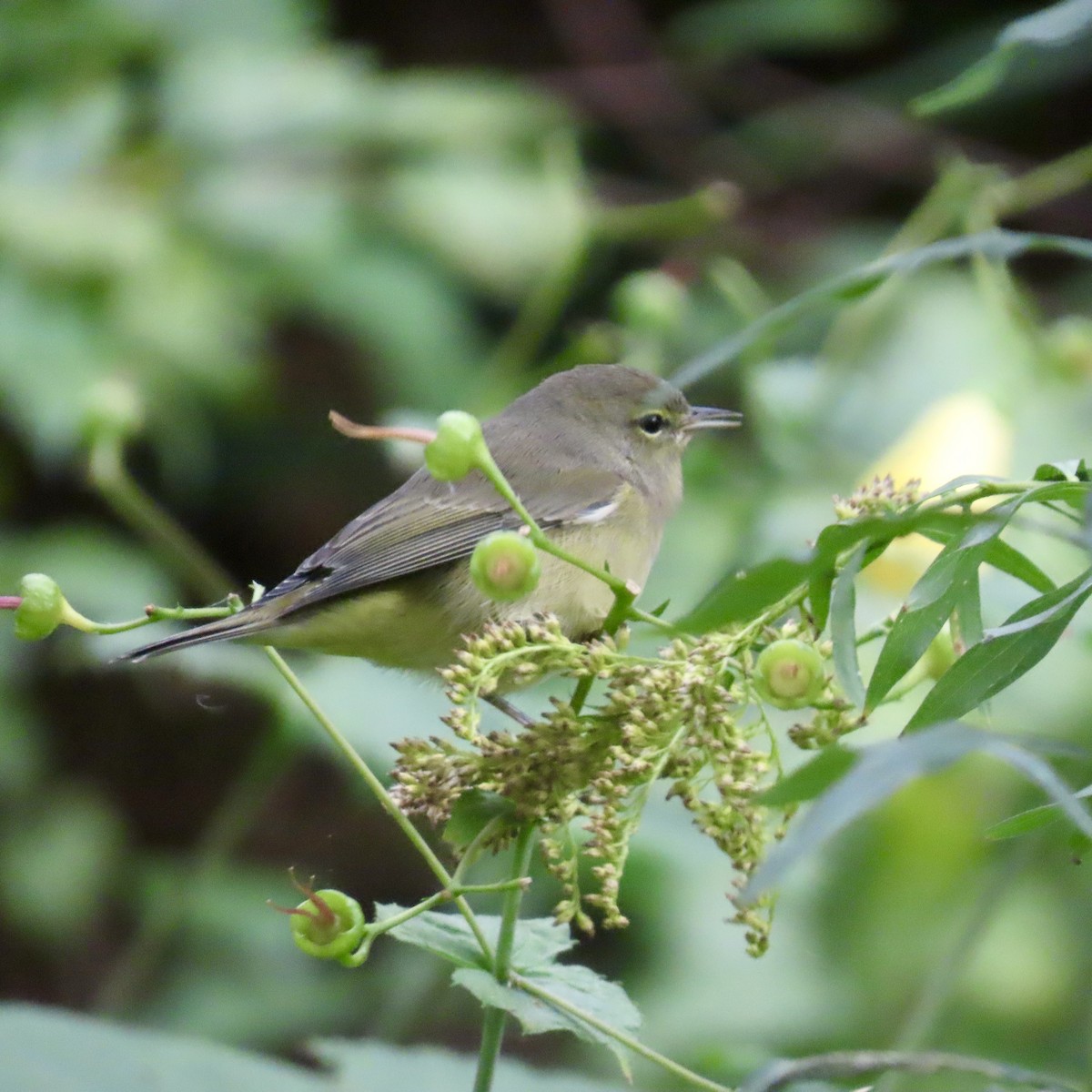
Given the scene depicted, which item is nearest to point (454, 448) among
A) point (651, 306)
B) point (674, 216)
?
point (651, 306)

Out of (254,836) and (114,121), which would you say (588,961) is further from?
(114,121)

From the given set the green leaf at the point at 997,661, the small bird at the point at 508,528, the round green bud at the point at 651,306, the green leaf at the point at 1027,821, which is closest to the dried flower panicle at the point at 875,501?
the green leaf at the point at 997,661

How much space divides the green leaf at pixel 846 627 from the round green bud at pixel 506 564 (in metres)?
0.23

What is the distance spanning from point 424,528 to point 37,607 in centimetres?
139

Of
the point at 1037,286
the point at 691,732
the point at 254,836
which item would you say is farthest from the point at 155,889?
the point at 1037,286

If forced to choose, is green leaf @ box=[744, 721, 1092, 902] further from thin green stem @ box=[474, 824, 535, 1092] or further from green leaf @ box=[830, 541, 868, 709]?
thin green stem @ box=[474, 824, 535, 1092]

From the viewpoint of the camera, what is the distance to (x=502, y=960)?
1298 mm

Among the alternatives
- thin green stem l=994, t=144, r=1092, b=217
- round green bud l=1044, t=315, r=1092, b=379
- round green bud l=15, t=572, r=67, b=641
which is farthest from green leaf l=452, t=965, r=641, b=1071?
thin green stem l=994, t=144, r=1092, b=217

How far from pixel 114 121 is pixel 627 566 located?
2.60 m

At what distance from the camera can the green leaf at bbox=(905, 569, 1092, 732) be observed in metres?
1.05

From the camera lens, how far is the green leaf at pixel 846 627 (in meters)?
1.02

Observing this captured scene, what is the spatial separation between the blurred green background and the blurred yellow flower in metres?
0.01

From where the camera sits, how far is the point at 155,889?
4664mm

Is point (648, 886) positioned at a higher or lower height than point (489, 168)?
lower
